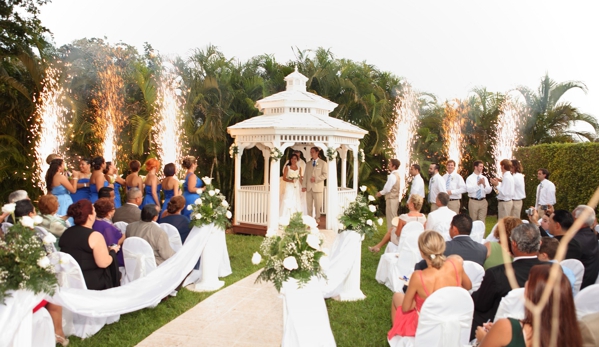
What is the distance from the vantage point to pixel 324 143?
1380 centimetres

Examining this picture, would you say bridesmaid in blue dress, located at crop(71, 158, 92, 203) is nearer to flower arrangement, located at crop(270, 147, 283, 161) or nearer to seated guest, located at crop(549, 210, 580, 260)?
flower arrangement, located at crop(270, 147, 283, 161)

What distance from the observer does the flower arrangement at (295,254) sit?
5.06 metres

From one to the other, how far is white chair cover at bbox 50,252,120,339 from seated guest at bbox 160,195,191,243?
2.25m

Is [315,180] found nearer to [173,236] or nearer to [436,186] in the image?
[436,186]

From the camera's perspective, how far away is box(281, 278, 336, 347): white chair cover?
4.98m

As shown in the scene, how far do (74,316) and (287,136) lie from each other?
8.12m

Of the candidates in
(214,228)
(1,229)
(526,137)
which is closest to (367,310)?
(214,228)

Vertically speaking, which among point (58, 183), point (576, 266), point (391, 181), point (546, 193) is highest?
point (391, 181)

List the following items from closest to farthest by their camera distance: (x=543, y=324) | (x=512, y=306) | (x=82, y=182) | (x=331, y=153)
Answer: (x=543, y=324) < (x=512, y=306) < (x=82, y=182) < (x=331, y=153)

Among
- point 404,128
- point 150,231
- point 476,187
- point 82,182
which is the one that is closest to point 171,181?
point 82,182

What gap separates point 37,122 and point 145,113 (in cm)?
353

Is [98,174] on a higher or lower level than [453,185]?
higher

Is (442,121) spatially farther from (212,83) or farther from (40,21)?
(40,21)

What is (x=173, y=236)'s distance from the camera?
8.18 metres
